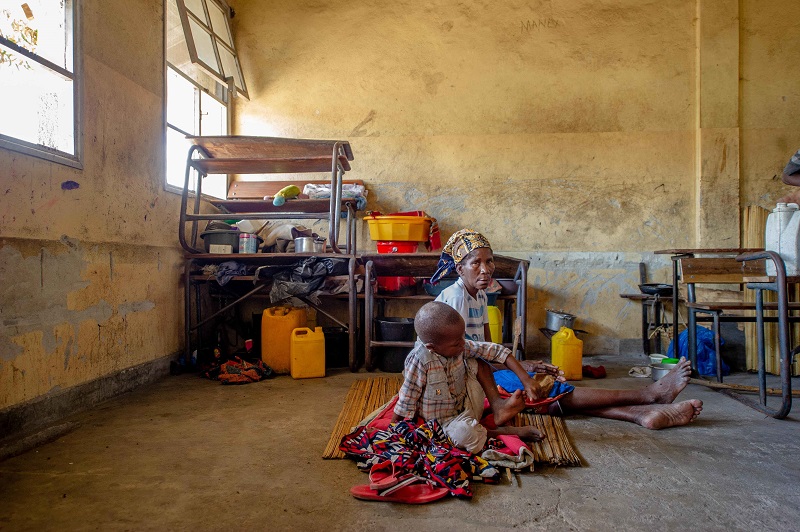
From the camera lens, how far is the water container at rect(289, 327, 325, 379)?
15.2 feet

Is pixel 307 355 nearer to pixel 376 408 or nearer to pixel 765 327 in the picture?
pixel 376 408

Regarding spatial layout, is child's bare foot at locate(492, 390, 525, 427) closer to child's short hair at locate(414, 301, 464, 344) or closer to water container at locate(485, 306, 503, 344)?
child's short hair at locate(414, 301, 464, 344)

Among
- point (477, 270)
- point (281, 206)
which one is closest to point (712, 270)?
point (477, 270)

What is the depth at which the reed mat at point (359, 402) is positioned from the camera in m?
2.83

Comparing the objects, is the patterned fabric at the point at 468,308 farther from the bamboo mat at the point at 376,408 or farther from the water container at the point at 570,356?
the water container at the point at 570,356

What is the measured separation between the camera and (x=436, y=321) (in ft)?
8.47

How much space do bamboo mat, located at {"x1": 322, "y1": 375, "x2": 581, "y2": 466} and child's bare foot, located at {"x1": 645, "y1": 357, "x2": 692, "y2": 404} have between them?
26.2 inches

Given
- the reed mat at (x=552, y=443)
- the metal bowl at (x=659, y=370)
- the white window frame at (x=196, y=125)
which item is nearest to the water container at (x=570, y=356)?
the metal bowl at (x=659, y=370)

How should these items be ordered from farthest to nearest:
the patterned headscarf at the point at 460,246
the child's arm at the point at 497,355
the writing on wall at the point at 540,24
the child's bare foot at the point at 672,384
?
the writing on wall at the point at 540,24
the patterned headscarf at the point at 460,246
the child's bare foot at the point at 672,384
the child's arm at the point at 497,355

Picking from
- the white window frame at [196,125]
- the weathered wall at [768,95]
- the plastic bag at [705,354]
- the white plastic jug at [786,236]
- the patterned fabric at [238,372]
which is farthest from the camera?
the weathered wall at [768,95]

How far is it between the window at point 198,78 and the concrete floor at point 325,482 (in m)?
2.90

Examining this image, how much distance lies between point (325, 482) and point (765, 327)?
4.85 metres

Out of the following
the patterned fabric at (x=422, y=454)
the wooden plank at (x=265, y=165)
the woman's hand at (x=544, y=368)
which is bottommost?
the patterned fabric at (x=422, y=454)

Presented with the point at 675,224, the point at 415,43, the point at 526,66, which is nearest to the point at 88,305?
the point at 415,43
